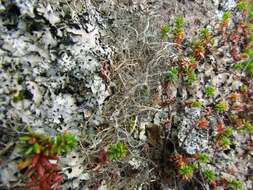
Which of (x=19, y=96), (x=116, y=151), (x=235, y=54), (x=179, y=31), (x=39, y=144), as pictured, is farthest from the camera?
(x=235, y=54)

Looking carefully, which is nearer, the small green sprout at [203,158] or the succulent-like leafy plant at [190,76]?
the small green sprout at [203,158]

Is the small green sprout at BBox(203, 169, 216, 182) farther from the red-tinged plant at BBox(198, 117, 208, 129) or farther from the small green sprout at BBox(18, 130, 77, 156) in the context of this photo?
the small green sprout at BBox(18, 130, 77, 156)

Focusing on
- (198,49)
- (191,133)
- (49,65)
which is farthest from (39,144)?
(198,49)

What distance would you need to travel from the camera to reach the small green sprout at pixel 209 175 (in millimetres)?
3592

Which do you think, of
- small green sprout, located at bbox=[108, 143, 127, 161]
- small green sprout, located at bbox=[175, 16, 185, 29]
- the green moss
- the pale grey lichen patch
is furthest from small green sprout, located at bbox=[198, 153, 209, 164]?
the green moss

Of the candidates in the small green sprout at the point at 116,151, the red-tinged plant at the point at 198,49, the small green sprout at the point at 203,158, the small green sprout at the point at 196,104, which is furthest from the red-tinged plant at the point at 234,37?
the small green sprout at the point at 116,151

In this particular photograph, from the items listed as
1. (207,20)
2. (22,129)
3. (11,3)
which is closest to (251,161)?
(207,20)

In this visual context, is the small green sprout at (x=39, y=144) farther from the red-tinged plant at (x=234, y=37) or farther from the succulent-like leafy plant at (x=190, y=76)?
the red-tinged plant at (x=234, y=37)

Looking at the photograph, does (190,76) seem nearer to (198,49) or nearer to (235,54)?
(198,49)

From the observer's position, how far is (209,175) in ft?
11.8

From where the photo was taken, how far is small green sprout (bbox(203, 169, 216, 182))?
359cm

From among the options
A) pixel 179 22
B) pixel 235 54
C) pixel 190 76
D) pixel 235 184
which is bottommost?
pixel 235 184

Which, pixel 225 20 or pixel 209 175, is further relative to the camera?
pixel 225 20

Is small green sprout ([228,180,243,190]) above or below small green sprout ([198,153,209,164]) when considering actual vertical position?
below
